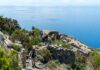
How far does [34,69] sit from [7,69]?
823 cm

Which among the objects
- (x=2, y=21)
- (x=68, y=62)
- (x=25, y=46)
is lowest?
(x=68, y=62)

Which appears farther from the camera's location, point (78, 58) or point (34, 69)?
point (78, 58)

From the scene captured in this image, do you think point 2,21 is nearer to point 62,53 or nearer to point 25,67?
point 62,53

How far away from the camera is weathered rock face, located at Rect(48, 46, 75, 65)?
2827 cm

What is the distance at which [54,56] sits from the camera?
92.8 feet

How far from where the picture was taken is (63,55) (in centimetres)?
2833

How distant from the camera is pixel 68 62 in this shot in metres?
28.3

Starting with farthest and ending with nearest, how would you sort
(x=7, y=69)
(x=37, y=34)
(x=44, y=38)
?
(x=37, y=34) → (x=44, y=38) → (x=7, y=69)

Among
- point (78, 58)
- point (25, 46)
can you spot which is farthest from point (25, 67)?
point (78, 58)

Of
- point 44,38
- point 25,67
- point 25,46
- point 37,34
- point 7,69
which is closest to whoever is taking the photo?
point 7,69

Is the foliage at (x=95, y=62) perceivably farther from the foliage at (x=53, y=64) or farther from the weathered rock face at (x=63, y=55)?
the foliage at (x=53, y=64)

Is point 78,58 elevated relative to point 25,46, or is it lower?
lower

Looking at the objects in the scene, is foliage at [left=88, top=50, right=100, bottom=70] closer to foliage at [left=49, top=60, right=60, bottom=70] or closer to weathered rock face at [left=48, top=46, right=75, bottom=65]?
weathered rock face at [left=48, top=46, right=75, bottom=65]

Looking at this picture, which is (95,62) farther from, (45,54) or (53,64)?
(45,54)
